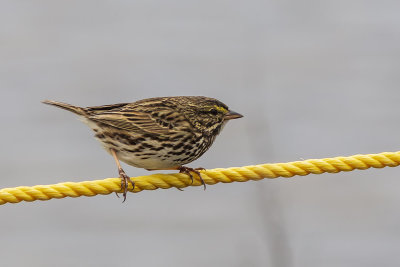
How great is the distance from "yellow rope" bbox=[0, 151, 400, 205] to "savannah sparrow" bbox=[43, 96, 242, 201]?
0.42 meters

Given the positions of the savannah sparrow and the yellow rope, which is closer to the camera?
the yellow rope

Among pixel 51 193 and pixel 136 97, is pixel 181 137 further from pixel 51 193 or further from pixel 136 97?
pixel 136 97

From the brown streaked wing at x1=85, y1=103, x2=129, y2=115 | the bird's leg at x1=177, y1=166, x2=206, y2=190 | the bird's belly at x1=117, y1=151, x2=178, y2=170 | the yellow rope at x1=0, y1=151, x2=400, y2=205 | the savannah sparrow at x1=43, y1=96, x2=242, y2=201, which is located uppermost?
the brown streaked wing at x1=85, y1=103, x2=129, y2=115

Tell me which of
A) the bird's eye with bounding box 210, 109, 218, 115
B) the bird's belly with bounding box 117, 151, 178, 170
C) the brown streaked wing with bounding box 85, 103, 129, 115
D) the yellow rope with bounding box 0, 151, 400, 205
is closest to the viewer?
the yellow rope with bounding box 0, 151, 400, 205

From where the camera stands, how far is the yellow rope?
6.30m

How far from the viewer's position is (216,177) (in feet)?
22.6

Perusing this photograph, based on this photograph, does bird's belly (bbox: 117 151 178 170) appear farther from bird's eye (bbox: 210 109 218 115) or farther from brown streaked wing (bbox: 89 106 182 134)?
bird's eye (bbox: 210 109 218 115)

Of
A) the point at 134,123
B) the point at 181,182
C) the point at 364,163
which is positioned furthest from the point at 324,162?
the point at 134,123

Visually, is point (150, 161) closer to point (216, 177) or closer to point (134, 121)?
point (134, 121)

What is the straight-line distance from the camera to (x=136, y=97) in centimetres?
1767

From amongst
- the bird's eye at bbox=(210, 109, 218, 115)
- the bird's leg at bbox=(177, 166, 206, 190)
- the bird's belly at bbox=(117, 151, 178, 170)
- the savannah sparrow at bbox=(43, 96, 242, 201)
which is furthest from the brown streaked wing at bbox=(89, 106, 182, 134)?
the bird's eye at bbox=(210, 109, 218, 115)

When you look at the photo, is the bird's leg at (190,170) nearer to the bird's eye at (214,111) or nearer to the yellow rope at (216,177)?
the yellow rope at (216,177)

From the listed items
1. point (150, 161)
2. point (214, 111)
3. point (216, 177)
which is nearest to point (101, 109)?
point (150, 161)

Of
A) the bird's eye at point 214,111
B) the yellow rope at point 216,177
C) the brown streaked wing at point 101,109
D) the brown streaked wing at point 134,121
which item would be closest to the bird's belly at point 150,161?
the brown streaked wing at point 134,121
